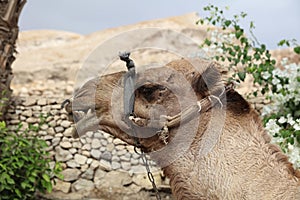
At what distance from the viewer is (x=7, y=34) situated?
5.80 m

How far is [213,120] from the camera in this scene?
2.23m

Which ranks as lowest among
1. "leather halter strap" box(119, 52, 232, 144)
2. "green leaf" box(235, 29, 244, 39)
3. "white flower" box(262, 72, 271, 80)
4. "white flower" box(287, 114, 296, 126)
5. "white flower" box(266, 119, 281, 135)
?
"leather halter strap" box(119, 52, 232, 144)

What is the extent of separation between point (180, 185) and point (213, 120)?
330 millimetres

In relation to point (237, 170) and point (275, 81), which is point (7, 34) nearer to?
point (275, 81)

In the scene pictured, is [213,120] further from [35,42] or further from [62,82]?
[35,42]

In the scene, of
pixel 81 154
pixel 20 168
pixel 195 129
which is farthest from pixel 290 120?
pixel 81 154

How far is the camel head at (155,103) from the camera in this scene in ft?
7.30

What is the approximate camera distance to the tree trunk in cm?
568

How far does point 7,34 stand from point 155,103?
398cm

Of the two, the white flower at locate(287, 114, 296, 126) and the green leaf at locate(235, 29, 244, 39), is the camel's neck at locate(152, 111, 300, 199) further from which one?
the green leaf at locate(235, 29, 244, 39)

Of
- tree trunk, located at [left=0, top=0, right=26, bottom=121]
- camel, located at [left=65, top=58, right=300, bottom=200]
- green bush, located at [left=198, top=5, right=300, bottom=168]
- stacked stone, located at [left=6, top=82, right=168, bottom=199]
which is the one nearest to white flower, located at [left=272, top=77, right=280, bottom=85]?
green bush, located at [left=198, top=5, right=300, bottom=168]

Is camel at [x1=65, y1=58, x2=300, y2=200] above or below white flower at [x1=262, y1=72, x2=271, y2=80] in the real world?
below

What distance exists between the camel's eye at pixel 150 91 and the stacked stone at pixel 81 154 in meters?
4.06

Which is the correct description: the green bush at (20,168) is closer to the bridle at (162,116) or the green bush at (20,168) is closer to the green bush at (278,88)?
the green bush at (278,88)
